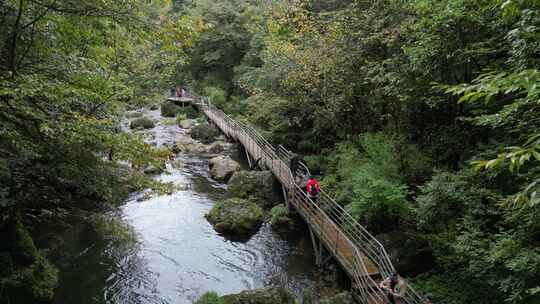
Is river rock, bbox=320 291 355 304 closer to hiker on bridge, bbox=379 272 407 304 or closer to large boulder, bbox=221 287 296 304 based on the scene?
large boulder, bbox=221 287 296 304

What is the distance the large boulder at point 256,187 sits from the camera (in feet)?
51.1

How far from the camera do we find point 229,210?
539 inches

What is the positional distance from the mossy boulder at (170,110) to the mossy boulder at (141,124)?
19.8 feet

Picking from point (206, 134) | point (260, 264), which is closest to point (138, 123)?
point (206, 134)

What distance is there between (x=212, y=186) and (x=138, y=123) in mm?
13859

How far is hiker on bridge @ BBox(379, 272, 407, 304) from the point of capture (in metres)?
7.48

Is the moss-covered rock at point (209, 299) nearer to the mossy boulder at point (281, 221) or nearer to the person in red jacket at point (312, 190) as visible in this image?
the mossy boulder at point (281, 221)

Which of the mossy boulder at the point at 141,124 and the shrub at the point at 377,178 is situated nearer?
the shrub at the point at 377,178

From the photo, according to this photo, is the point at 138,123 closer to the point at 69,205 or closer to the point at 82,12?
the point at 69,205

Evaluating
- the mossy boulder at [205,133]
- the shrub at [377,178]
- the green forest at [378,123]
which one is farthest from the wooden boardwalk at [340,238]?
the mossy boulder at [205,133]

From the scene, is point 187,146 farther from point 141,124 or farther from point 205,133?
point 141,124

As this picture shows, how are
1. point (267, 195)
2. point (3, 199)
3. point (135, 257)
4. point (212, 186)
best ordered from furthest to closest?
point (212, 186) → point (267, 195) → point (135, 257) → point (3, 199)


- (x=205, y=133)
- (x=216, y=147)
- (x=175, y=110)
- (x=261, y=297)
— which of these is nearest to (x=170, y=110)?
(x=175, y=110)

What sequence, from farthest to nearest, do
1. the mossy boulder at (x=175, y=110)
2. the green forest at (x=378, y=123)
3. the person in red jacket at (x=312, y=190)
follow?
1. the mossy boulder at (x=175, y=110)
2. the person in red jacket at (x=312, y=190)
3. the green forest at (x=378, y=123)
